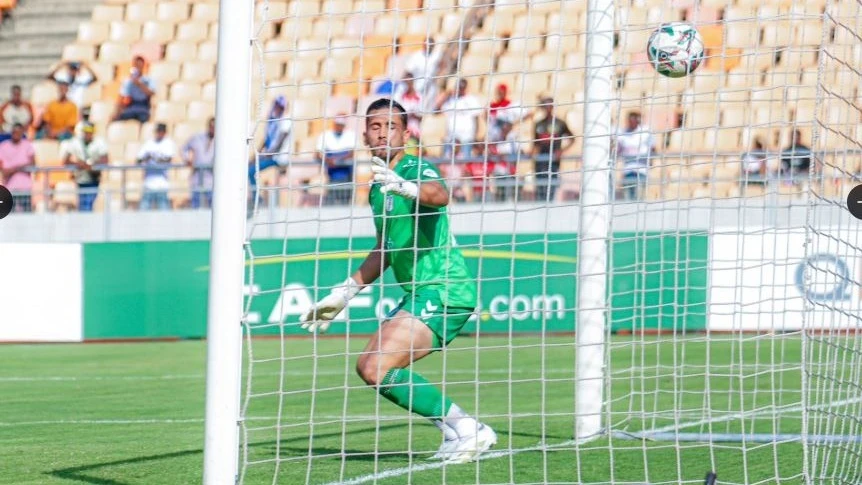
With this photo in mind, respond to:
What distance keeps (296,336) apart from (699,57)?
1059 centimetres

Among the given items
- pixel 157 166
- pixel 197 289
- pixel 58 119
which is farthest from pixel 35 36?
pixel 197 289

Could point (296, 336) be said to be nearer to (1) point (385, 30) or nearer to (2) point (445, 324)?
(1) point (385, 30)

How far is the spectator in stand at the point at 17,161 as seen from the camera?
18656 millimetres

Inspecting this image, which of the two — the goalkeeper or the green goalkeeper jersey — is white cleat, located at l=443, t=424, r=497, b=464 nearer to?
the goalkeeper

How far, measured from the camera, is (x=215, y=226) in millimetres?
5633

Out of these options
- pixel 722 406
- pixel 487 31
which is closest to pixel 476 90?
pixel 487 31

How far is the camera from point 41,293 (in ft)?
55.0

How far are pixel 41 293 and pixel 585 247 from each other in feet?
32.8

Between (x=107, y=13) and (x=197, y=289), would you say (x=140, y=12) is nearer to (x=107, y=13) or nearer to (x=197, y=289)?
(x=107, y=13)

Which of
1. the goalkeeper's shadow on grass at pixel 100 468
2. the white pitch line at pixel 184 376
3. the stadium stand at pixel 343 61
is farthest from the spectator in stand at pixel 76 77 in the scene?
the goalkeeper's shadow on grass at pixel 100 468

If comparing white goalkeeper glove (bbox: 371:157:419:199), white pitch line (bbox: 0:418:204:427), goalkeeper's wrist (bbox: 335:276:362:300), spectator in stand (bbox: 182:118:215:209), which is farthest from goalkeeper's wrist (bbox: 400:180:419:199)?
spectator in stand (bbox: 182:118:215:209)

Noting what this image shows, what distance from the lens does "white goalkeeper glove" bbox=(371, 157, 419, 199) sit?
20.6 feet

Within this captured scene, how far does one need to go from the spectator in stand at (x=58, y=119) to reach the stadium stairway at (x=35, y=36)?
338 centimetres

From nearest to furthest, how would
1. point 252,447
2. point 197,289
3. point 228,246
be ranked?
point 228,246 < point 252,447 < point 197,289
